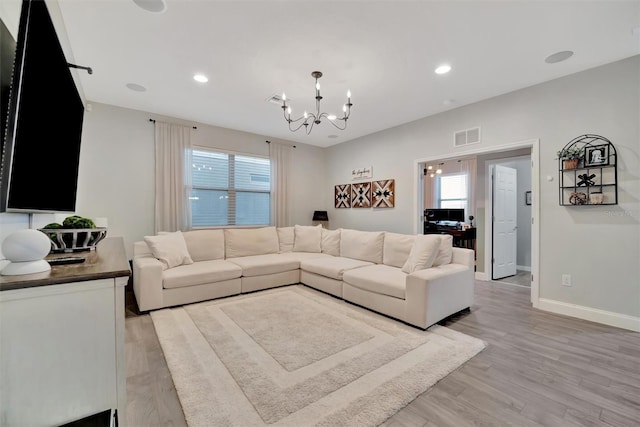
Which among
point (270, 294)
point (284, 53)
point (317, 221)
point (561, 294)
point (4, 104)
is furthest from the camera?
point (317, 221)

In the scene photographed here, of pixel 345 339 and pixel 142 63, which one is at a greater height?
pixel 142 63

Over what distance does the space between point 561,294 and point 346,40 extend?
12.1 feet

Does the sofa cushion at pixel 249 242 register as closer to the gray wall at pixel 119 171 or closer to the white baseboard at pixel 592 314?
the gray wall at pixel 119 171

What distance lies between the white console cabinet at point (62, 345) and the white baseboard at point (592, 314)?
4.15m

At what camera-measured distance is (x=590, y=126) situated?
287cm

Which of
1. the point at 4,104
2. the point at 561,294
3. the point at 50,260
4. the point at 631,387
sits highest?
the point at 4,104

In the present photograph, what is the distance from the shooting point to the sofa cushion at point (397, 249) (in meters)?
3.46

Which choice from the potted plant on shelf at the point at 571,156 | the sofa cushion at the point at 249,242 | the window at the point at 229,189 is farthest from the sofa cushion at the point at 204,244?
the potted plant on shelf at the point at 571,156

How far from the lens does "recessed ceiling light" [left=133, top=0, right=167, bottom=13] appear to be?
1.94m

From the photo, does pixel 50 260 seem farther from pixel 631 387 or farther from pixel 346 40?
pixel 631 387

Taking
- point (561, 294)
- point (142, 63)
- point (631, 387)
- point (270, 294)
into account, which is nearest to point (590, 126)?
point (561, 294)

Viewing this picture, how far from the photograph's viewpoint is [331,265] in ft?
12.2

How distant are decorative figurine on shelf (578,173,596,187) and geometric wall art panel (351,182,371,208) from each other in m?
3.07

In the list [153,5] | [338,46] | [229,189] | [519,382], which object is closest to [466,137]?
[338,46]
